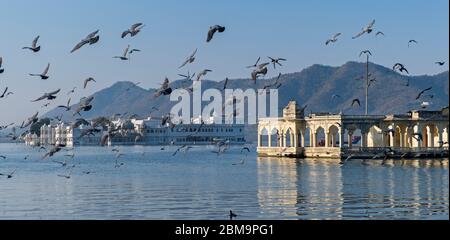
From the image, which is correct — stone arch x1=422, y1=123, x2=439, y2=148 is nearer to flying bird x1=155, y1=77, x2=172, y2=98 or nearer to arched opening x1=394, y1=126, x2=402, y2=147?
arched opening x1=394, y1=126, x2=402, y2=147

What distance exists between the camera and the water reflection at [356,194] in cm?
4031

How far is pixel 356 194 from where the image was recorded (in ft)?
168

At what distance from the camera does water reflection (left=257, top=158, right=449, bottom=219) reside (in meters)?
40.3

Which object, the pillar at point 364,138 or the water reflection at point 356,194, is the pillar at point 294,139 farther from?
the water reflection at point 356,194

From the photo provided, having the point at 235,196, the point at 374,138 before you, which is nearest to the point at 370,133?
the point at 374,138

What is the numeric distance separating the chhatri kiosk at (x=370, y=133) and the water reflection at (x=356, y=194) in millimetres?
27509

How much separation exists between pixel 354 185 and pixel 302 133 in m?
57.7

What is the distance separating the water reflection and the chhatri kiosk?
1083 inches

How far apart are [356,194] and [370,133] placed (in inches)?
2680

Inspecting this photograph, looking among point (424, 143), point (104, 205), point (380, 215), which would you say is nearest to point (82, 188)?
point (104, 205)

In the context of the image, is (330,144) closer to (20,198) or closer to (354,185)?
(354,185)

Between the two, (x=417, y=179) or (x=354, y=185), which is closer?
(x=354, y=185)

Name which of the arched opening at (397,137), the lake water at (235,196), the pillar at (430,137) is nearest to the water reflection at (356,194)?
the lake water at (235,196)
